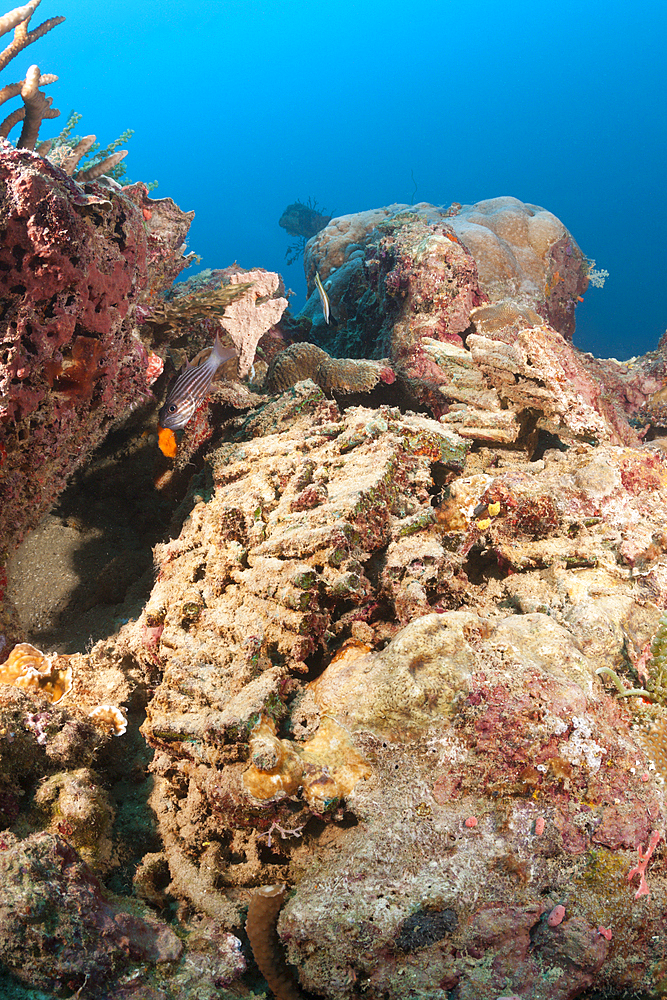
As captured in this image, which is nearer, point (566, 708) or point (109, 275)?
point (566, 708)

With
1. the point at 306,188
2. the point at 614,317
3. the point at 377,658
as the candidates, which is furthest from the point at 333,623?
the point at 306,188

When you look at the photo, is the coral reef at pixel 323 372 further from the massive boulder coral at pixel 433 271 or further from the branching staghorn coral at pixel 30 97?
the branching staghorn coral at pixel 30 97

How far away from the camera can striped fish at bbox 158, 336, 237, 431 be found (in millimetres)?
3213

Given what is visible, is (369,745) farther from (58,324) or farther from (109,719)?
(58,324)

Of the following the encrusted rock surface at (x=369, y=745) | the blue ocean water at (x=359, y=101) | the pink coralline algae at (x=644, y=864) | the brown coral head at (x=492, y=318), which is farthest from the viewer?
the blue ocean water at (x=359, y=101)

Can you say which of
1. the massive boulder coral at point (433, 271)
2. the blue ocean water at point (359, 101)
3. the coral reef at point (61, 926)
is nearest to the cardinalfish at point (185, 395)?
the coral reef at point (61, 926)

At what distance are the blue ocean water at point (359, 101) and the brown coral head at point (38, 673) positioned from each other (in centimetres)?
8558

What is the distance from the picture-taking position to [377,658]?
2.17 meters

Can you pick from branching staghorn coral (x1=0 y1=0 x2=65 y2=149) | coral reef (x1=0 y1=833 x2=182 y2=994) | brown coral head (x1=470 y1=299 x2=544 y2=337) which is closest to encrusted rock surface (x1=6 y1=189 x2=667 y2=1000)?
coral reef (x1=0 y1=833 x2=182 y2=994)

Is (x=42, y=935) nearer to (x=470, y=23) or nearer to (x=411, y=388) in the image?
(x=411, y=388)

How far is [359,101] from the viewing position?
12681 cm

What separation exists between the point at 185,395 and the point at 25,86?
189 centimetres

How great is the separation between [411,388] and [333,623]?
2.90 meters

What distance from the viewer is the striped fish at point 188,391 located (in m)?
3.21
